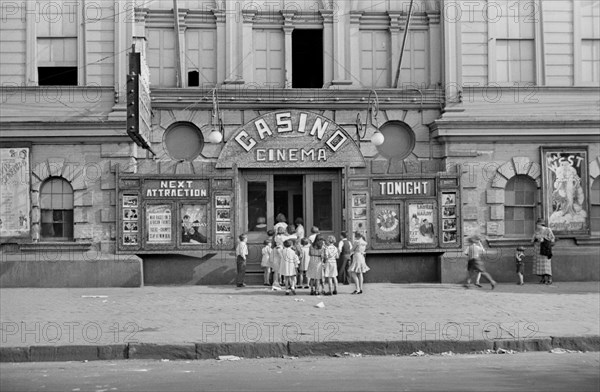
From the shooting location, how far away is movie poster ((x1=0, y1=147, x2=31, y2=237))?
2045 cm

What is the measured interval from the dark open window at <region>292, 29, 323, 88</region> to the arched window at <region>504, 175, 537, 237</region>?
6.24 meters

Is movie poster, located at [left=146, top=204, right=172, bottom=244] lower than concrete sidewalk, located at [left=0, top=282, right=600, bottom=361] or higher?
higher

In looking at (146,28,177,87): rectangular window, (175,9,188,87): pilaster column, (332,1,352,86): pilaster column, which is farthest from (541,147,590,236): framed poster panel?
(146,28,177,87): rectangular window

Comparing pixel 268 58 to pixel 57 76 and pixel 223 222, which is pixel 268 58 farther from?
pixel 57 76

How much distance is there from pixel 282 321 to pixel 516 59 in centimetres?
1149

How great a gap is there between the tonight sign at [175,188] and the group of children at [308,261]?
2.35 m

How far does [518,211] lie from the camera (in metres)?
21.8

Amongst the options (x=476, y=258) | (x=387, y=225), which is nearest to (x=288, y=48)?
(x=387, y=225)

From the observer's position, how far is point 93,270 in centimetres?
2048

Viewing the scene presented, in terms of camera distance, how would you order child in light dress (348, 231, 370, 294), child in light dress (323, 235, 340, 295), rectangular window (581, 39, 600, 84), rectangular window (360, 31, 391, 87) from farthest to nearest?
rectangular window (360, 31, 391, 87) → rectangular window (581, 39, 600, 84) → child in light dress (348, 231, 370, 294) → child in light dress (323, 235, 340, 295)

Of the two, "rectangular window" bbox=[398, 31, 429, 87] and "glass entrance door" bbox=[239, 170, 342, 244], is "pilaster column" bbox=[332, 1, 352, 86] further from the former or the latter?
"glass entrance door" bbox=[239, 170, 342, 244]

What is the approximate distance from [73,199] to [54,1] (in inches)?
215

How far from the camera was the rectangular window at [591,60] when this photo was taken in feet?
71.7

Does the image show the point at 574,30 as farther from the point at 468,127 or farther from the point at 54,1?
the point at 54,1
